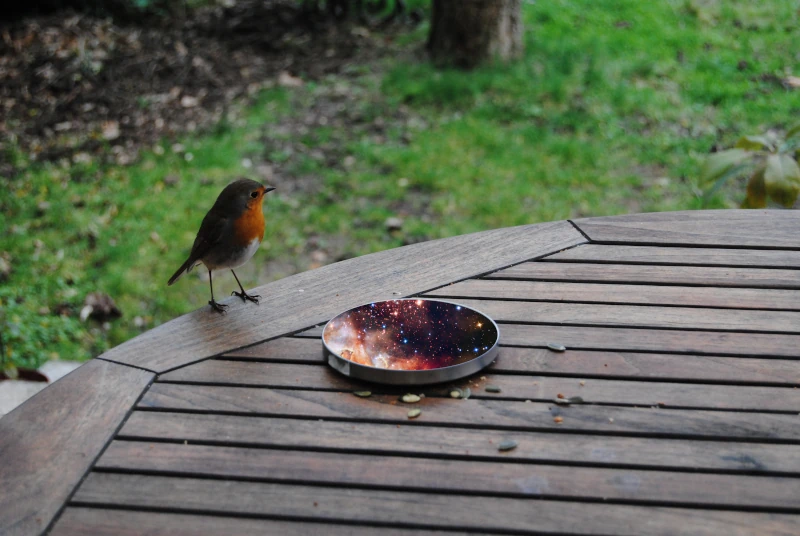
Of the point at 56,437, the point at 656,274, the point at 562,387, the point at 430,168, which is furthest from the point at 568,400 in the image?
the point at 430,168

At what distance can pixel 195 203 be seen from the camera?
4.86 metres

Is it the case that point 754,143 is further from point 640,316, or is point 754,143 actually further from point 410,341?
point 410,341

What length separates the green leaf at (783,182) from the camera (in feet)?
8.13

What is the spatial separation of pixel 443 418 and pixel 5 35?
6.94m

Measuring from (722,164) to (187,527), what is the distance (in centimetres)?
226

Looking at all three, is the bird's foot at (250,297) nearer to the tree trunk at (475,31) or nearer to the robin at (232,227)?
the robin at (232,227)

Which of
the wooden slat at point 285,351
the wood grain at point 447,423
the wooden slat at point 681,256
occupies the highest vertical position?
the wooden slat at point 681,256

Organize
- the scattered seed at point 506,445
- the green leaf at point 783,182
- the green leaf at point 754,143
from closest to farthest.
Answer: the scattered seed at point 506,445
the green leaf at point 783,182
the green leaf at point 754,143

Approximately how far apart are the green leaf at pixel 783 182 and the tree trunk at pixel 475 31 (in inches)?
154

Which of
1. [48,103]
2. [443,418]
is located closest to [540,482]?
[443,418]

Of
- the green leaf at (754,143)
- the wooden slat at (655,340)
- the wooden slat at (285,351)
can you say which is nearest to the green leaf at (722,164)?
the green leaf at (754,143)

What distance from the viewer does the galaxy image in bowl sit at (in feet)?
4.85

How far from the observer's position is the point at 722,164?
279cm

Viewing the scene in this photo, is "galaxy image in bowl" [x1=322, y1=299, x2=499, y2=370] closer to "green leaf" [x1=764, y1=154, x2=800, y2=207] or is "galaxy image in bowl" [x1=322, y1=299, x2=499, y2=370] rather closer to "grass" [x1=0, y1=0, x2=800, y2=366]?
"green leaf" [x1=764, y1=154, x2=800, y2=207]
